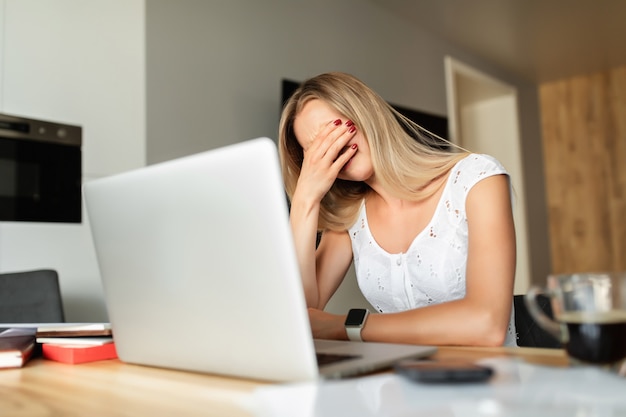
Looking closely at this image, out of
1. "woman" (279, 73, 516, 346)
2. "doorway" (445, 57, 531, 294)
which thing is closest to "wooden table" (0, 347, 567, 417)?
"woman" (279, 73, 516, 346)

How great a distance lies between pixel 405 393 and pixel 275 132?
2.71m

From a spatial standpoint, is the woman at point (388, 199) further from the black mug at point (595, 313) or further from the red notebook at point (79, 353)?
the black mug at point (595, 313)

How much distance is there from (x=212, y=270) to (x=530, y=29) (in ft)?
14.4

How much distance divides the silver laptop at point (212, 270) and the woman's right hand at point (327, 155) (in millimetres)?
635

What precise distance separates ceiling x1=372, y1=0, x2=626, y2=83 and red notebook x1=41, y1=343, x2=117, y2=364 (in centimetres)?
345

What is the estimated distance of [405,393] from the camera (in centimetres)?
53

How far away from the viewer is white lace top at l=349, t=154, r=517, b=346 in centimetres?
130

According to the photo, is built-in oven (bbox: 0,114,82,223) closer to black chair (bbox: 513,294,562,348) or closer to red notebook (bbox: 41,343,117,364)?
red notebook (bbox: 41,343,117,364)

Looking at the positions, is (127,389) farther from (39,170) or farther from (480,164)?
(39,170)

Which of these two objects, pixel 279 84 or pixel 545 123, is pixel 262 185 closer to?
pixel 279 84

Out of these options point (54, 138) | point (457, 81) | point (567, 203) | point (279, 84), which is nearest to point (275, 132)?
point (279, 84)

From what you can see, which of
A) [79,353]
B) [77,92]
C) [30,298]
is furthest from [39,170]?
[79,353]

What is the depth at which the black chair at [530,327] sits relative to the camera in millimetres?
1221

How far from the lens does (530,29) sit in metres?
4.43
